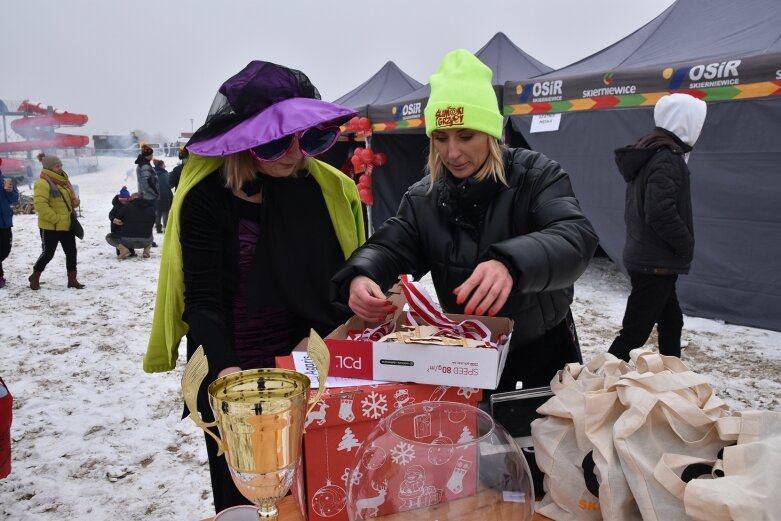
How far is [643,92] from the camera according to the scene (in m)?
4.93

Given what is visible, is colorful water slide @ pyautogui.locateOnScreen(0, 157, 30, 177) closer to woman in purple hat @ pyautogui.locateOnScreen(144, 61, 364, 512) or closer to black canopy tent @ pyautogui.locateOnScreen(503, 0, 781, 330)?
black canopy tent @ pyautogui.locateOnScreen(503, 0, 781, 330)

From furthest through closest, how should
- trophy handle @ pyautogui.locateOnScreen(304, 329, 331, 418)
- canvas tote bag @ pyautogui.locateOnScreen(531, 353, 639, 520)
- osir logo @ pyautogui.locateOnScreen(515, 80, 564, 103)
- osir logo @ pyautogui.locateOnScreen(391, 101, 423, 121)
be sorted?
osir logo @ pyautogui.locateOnScreen(391, 101, 423, 121) < osir logo @ pyautogui.locateOnScreen(515, 80, 564, 103) < canvas tote bag @ pyautogui.locateOnScreen(531, 353, 639, 520) < trophy handle @ pyautogui.locateOnScreen(304, 329, 331, 418)

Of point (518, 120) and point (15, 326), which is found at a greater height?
point (518, 120)

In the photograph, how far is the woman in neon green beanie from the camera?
1.23 m

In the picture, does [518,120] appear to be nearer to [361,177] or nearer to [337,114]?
[361,177]

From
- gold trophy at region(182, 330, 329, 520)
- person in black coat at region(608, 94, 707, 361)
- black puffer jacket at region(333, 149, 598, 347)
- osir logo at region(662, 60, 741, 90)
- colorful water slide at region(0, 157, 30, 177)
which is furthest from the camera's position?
colorful water slide at region(0, 157, 30, 177)

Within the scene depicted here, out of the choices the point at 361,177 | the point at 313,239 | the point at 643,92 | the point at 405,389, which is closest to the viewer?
the point at 405,389

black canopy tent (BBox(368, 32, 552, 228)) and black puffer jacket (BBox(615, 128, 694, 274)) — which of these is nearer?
black puffer jacket (BBox(615, 128, 694, 274))

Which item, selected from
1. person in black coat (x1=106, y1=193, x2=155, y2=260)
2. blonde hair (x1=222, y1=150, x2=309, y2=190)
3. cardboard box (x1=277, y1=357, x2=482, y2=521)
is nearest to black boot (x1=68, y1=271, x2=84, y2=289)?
person in black coat (x1=106, y1=193, x2=155, y2=260)

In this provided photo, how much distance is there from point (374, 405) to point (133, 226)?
864 cm

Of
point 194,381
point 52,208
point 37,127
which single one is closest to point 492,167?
point 194,381

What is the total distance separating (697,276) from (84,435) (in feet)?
A: 17.3

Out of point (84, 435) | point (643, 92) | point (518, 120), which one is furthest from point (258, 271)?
point (518, 120)

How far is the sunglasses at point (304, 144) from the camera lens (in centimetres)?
132
